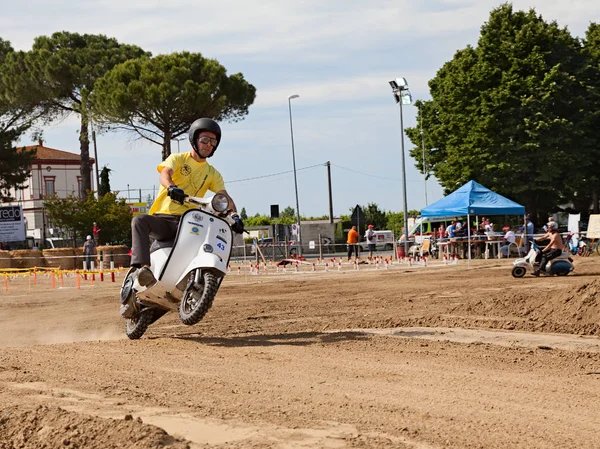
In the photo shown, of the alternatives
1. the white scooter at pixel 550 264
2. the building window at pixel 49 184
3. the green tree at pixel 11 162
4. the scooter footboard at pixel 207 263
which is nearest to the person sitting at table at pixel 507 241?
the white scooter at pixel 550 264

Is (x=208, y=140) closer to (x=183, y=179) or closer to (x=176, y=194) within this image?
(x=183, y=179)

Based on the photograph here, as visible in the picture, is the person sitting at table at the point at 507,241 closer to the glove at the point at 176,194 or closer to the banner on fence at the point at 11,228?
the banner on fence at the point at 11,228

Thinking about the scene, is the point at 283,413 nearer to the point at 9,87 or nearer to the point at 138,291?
the point at 138,291

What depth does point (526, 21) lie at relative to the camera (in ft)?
162

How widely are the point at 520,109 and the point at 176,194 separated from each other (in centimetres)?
4049

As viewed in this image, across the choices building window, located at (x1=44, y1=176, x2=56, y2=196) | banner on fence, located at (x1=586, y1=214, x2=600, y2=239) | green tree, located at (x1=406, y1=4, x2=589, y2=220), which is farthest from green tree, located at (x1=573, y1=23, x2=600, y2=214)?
building window, located at (x1=44, y1=176, x2=56, y2=196)

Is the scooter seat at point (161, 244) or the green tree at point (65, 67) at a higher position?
the green tree at point (65, 67)

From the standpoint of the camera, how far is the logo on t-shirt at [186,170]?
1016 centimetres

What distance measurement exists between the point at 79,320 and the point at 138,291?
14.3 ft

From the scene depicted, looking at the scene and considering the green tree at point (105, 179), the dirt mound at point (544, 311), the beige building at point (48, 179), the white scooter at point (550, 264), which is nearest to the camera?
the dirt mound at point (544, 311)

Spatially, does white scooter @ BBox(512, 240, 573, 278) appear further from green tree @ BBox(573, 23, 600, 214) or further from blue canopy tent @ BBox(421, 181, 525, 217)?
green tree @ BBox(573, 23, 600, 214)

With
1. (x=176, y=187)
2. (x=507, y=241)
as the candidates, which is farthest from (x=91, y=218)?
(x=176, y=187)

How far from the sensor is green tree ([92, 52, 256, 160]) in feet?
171

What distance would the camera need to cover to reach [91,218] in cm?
5103
